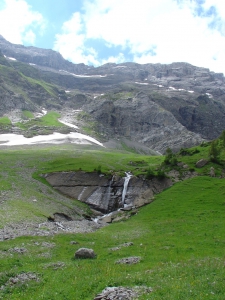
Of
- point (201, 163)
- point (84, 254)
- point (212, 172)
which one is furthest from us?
point (201, 163)

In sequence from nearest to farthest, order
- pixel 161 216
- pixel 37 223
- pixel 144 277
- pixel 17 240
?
1. pixel 144 277
2. pixel 17 240
3. pixel 37 223
4. pixel 161 216

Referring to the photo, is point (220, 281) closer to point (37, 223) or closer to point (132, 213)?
point (37, 223)

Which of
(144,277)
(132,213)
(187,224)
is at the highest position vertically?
(144,277)

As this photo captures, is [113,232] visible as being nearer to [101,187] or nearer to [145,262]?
[145,262]

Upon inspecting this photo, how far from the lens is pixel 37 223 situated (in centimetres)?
3984

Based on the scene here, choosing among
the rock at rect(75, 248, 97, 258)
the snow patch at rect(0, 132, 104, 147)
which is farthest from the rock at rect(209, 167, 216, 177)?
the snow patch at rect(0, 132, 104, 147)

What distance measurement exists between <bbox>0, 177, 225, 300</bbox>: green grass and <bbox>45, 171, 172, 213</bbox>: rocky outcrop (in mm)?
23181

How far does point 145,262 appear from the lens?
21.8 m

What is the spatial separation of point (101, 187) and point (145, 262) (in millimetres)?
49165

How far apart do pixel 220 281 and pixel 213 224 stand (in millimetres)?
20317

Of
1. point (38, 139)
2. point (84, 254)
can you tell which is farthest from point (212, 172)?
point (38, 139)

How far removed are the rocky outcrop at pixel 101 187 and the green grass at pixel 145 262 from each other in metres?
23.2

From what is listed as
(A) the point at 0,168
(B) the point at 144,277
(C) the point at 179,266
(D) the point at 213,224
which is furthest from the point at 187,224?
(A) the point at 0,168

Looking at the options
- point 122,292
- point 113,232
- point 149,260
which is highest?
point 122,292
